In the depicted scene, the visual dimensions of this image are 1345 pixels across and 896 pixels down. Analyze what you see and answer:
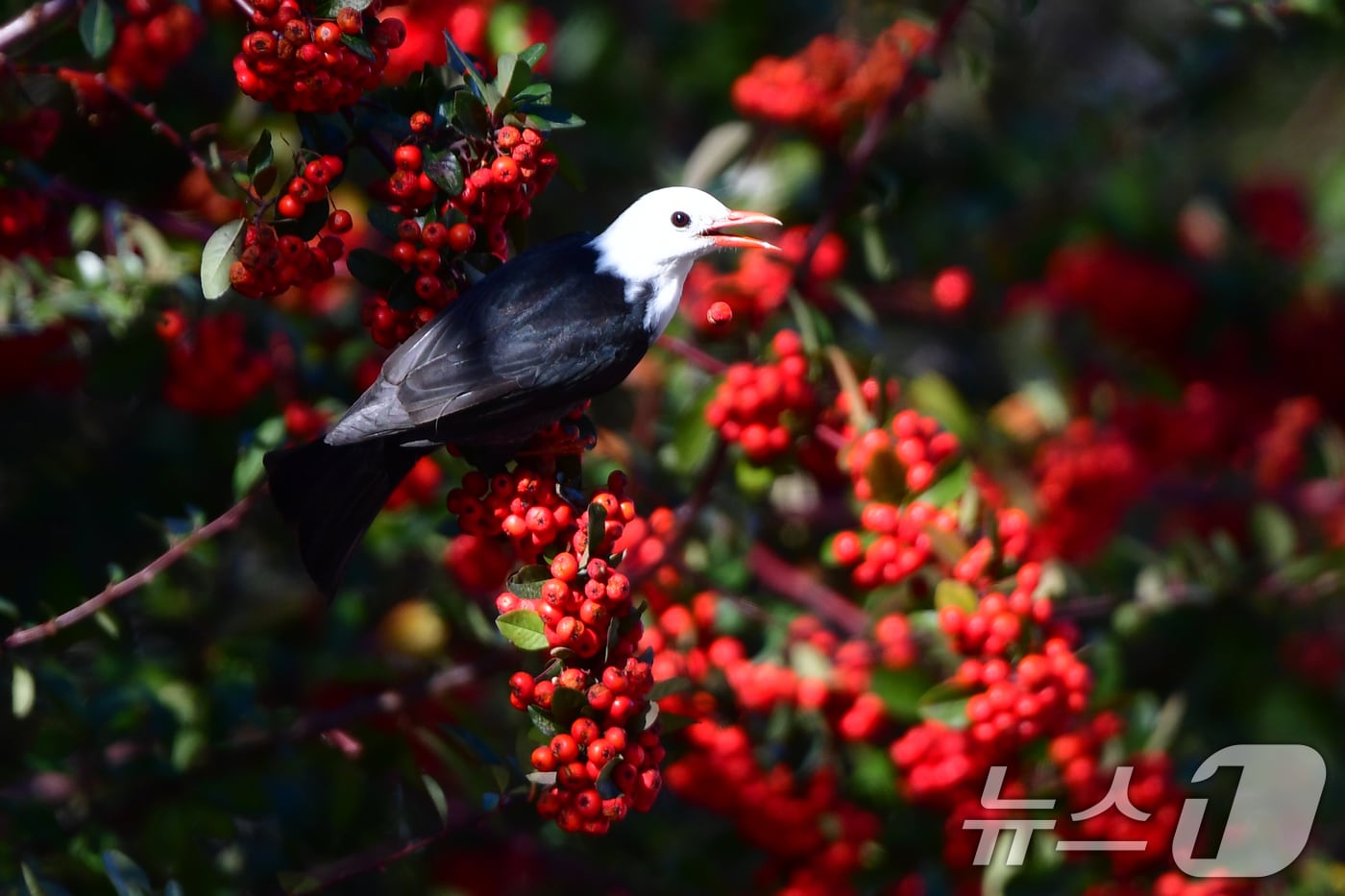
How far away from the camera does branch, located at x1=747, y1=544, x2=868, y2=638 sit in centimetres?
365

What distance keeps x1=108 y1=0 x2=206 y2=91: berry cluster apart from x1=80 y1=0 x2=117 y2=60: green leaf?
470mm

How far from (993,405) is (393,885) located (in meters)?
2.51

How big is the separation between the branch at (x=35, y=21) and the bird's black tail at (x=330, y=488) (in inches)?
34.2

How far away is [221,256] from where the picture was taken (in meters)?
2.27

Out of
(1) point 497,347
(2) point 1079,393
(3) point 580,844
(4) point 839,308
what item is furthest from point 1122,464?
(1) point 497,347

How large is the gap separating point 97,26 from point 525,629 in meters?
1.32

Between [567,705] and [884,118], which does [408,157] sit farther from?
[884,118]

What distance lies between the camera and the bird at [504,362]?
249cm

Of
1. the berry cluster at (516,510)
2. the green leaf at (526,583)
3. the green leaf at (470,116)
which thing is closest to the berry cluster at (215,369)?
the berry cluster at (516,510)

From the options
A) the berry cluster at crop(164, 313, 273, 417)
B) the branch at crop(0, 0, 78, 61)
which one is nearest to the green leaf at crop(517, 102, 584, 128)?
the branch at crop(0, 0, 78, 61)

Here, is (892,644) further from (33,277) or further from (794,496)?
(33,277)

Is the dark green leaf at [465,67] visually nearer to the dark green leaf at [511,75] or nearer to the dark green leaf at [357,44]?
the dark green leaf at [511,75]

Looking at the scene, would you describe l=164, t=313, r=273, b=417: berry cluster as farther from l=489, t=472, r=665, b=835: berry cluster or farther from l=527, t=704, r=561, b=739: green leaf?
l=527, t=704, r=561, b=739: green leaf

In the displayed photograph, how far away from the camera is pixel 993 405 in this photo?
15.6ft
